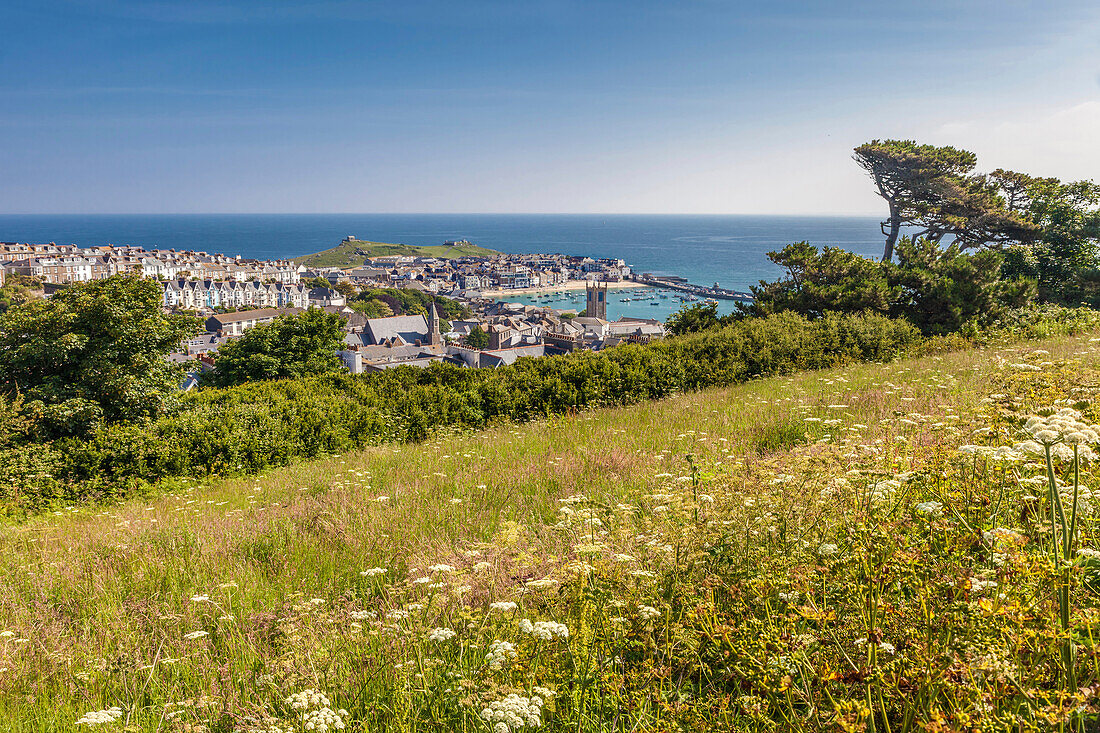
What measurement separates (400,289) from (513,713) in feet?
448

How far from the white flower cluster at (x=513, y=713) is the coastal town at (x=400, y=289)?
1389 cm

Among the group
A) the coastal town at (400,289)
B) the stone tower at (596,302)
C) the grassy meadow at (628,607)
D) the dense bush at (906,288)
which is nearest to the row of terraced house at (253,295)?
the coastal town at (400,289)

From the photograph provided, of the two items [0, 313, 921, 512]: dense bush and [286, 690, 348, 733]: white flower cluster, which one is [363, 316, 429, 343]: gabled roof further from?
[286, 690, 348, 733]: white flower cluster

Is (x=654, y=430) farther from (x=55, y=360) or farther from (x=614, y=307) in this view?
(x=614, y=307)

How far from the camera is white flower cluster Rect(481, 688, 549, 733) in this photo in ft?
5.81

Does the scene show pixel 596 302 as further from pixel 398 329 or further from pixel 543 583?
pixel 543 583

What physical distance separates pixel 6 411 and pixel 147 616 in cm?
964

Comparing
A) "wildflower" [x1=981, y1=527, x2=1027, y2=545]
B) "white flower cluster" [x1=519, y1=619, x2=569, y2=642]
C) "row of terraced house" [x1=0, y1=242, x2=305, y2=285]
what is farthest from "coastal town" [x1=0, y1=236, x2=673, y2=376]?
"wildflower" [x1=981, y1=527, x2=1027, y2=545]

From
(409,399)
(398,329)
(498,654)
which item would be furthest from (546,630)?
(398,329)

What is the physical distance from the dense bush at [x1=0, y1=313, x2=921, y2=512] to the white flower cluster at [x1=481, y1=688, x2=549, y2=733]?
948cm

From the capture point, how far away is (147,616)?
3.48 meters

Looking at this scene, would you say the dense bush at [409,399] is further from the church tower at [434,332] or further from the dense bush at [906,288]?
the church tower at [434,332]

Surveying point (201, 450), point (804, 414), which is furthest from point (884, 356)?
point (201, 450)

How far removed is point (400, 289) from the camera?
132m
